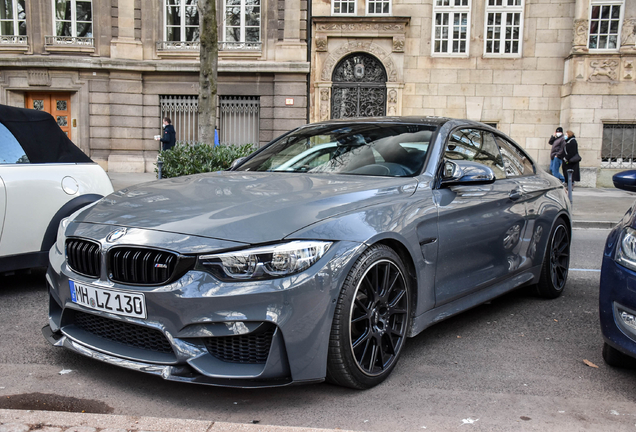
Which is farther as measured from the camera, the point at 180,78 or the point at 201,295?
the point at 180,78

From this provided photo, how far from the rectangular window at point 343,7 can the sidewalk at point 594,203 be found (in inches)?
310

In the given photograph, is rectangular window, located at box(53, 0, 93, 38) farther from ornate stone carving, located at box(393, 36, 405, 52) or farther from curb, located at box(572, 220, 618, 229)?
curb, located at box(572, 220, 618, 229)

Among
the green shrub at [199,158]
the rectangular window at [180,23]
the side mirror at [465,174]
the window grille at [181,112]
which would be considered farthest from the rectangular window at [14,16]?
the side mirror at [465,174]

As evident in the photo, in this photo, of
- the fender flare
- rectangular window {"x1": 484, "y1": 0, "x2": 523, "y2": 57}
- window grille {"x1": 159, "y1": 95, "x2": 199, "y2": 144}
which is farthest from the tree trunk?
rectangular window {"x1": 484, "y1": 0, "x2": 523, "y2": 57}

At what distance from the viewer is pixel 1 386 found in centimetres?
313

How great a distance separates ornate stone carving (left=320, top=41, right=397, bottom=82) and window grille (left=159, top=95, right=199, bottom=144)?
15.2 feet

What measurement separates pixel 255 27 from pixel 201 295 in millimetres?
18395

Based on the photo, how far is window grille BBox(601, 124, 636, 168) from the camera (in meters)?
18.7

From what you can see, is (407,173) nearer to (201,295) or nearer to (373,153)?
(373,153)

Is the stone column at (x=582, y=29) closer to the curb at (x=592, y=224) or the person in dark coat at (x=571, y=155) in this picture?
the person in dark coat at (x=571, y=155)

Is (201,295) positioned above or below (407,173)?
below

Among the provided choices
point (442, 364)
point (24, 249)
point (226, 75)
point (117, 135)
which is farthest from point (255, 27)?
point (442, 364)

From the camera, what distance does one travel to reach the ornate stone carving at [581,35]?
1833 cm

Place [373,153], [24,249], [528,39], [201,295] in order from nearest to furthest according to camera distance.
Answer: [201,295], [373,153], [24,249], [528,39]
